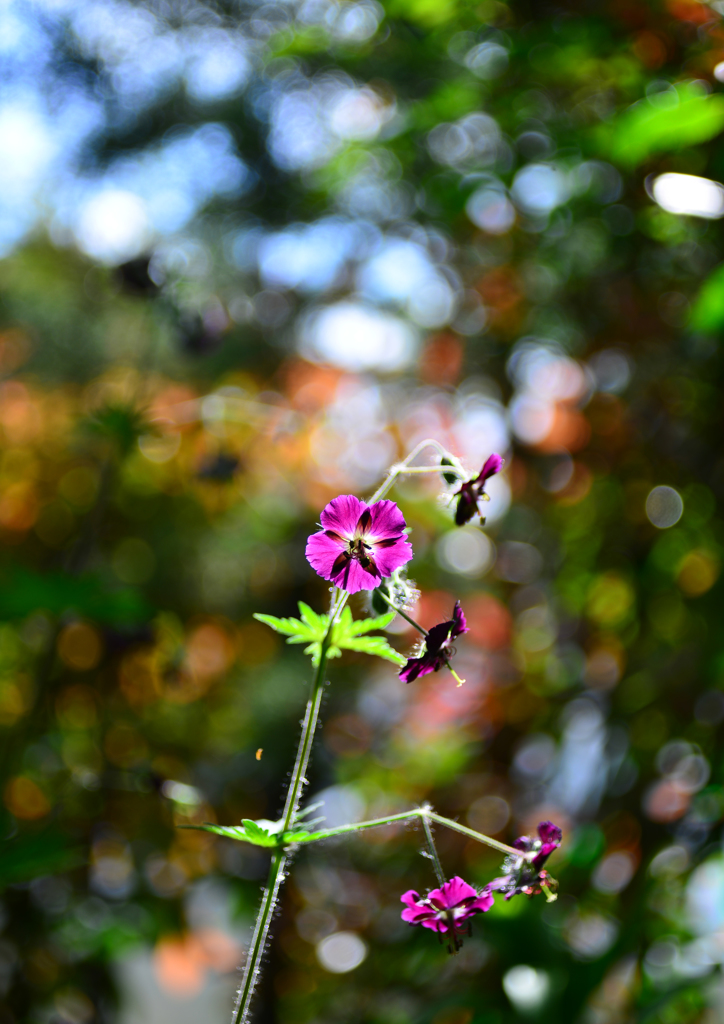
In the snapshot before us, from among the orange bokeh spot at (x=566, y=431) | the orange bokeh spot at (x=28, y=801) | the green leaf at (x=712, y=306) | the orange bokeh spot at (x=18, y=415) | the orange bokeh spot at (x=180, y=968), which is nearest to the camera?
the green leaf at (x=712, y=306)

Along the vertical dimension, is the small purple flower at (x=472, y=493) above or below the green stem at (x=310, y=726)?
above

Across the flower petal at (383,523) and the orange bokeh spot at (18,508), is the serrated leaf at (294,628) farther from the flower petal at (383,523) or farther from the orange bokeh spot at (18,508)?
the orange bokeh spot at (18,508)

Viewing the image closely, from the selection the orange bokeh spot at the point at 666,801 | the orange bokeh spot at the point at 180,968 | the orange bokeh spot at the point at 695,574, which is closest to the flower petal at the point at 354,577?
the orange bokeh spot at the point at 666,801

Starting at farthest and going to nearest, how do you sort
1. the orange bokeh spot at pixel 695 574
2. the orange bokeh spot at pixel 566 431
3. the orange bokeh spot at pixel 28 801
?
the orange bokeh spot at pixel 566 431 < the orange bokeh spot at pixel 28 801 < the orange bokeh spot at pixel 695 574

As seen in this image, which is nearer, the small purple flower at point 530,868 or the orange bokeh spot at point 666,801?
the small purple flower at point 530,868

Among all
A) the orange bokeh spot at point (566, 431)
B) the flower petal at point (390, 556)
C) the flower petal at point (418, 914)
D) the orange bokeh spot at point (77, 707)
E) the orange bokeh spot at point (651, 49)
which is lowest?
the orange bokeh spot at point (77, 707)

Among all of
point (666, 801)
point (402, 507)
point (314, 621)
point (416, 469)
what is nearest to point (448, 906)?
point (314, 621)

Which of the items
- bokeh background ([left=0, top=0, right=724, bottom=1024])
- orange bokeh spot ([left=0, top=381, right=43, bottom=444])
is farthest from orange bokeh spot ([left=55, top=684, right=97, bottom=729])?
orange bokeh spot ([left=0, top=381, right=43, bottom=444])

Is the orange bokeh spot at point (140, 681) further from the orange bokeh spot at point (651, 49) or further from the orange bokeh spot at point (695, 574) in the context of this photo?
the orange bokeh spot at point (651, 49)
